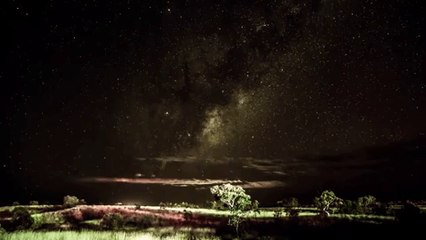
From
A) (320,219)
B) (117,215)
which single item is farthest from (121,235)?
(320,219)

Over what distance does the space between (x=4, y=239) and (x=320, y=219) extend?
31.8 meters

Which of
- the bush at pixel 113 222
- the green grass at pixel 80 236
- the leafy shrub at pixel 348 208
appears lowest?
the green grass at pixel 80 236

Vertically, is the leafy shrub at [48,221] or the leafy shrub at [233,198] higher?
the leafy shrub at [233,198]

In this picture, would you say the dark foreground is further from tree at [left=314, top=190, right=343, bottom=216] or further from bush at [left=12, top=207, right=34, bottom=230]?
tree at [left=314, top=190, right=343, bottom=216]

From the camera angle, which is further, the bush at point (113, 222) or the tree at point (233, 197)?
the tree at point (233, 197)

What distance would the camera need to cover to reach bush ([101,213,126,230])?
33.7 metres

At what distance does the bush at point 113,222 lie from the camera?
33656 mm

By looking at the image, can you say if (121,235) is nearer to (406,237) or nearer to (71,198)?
(406,237)

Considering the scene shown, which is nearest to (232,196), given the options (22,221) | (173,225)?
(173,225)

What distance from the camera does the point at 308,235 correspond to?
3142 centimetres

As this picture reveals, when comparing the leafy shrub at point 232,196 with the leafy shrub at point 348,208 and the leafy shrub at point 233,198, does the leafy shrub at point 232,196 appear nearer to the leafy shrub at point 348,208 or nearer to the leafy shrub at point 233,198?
the leafy shrub at point 233,198

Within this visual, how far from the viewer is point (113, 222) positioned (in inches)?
1358

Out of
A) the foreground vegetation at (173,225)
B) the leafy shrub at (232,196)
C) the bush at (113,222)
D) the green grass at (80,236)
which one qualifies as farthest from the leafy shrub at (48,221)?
the leafy shrub at (232,196)

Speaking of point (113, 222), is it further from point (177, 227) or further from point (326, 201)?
point (326, 201)
